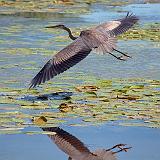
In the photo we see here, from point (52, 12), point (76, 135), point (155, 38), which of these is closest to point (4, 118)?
point (76, 135)

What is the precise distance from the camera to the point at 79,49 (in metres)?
7.89

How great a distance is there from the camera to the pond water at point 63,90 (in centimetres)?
604

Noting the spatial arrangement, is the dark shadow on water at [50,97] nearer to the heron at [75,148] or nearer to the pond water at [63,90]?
the pond water at [63,90]

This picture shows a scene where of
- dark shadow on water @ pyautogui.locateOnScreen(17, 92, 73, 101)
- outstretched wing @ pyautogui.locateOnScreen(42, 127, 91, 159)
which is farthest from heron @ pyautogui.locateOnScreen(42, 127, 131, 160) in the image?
dark shadow on water @ pyautogui.locateOnScreen(17, 92, 73, 101)

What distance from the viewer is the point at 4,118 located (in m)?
6.70

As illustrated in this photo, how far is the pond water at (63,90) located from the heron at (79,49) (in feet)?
1.10

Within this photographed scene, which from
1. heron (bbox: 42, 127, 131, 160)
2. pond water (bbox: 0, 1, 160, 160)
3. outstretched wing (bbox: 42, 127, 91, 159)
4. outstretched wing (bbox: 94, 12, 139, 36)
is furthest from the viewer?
outstretched wing (bbox: 94, 12, 139, 36)

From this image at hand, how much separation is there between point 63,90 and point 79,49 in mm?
521

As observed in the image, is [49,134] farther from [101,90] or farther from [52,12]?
[52,12]

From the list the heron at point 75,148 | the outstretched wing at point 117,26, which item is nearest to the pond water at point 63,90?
the heron at point 75,148

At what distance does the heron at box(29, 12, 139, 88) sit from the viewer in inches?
300

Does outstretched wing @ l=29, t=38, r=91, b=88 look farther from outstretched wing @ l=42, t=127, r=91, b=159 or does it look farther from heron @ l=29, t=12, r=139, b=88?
outstretched wing @ l=42, t=127, r=91, b=159

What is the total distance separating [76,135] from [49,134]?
254 mm

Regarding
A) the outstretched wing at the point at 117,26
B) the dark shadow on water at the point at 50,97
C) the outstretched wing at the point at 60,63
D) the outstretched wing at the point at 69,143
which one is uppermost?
the outstretched wing at the point at 117,26
